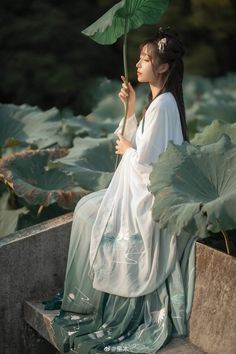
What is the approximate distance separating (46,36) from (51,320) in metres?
6.30

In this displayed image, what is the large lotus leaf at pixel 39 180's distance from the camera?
541cm

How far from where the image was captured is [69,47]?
10.4 meters

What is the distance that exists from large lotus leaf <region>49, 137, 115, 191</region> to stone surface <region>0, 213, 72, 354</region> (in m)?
0.37

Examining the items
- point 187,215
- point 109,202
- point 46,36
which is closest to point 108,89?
point 46,36

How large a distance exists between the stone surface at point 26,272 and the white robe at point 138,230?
659 mm

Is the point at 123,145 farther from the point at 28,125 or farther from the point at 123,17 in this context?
the point at 28,125

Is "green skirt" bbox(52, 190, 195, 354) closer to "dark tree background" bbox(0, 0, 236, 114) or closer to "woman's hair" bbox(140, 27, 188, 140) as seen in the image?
"woman's hair" bbox(140, 27, 188, 140)

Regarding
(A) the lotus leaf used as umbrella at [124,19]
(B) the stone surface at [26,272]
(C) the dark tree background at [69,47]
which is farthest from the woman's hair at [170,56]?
(C) the dark tree background at [69,47]

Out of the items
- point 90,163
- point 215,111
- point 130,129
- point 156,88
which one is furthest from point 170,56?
point 215,111

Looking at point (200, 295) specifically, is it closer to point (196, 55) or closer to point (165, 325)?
point (165, 325)

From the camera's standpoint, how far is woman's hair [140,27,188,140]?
4.08m

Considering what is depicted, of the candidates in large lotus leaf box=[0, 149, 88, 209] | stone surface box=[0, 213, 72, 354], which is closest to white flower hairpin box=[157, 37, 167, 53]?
stone surface box=[0, 213, 72, 354]

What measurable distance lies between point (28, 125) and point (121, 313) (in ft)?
10.4

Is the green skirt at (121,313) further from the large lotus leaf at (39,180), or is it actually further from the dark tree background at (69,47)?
the dark tree background at (69,47)
